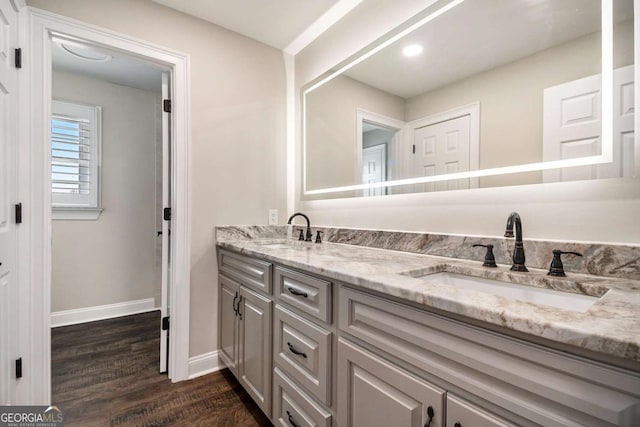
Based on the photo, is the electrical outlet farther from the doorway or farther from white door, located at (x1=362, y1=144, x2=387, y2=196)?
the doorway

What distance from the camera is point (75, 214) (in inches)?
112

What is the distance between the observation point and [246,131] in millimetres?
2223

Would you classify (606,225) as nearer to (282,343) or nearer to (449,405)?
(449,405)

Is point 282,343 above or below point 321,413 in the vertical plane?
above

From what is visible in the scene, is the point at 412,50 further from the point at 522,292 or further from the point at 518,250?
the point at 522,292

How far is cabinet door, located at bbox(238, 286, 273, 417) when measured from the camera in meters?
1.42

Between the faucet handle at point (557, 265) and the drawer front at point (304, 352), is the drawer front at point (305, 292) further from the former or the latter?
the faucet handle at point (557, 265)

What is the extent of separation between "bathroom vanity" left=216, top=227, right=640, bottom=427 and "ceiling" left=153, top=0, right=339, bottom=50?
63.0 inches

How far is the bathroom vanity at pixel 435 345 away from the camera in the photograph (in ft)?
1.67

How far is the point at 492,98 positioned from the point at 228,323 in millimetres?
1896

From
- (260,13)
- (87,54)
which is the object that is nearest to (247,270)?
(260,13)

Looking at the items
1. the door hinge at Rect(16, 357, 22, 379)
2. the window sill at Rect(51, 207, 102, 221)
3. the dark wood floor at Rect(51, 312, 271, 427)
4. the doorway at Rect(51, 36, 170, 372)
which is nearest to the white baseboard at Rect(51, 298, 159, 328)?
the doorway at Rect(51, 36, 170, 372)

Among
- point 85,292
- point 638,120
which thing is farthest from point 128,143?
point 638,120

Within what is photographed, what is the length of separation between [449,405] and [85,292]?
3421mm
